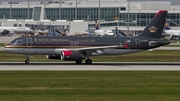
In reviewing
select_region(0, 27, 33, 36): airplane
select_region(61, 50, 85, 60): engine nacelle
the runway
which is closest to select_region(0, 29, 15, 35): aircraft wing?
select_region(0, 27, 33, 36): airplane

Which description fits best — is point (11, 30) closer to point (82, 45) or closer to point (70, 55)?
point (82, 45)

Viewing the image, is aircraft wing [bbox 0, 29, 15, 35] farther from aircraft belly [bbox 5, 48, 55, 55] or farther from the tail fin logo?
aircraft belly [bbox 5, 48, 55, 55]

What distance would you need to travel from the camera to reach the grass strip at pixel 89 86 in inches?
1320

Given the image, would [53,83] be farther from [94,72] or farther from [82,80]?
[94,72]

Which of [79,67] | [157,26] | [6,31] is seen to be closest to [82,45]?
[79,67]

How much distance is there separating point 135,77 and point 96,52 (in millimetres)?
18051

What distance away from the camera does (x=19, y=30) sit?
7741 inches

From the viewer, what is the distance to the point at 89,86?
128ft

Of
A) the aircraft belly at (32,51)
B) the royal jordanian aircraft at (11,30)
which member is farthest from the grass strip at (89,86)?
the royal jordanian aircraft at (11,30)

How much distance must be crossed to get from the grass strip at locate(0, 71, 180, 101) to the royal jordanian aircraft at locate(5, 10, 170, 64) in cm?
1246

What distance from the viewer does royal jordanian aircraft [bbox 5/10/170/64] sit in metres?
62.0

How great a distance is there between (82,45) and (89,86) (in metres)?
25.2

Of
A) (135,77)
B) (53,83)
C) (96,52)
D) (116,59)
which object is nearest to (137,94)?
(53,83)

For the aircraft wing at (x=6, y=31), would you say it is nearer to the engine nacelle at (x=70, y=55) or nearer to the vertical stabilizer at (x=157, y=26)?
the vertical stabilizer at (x=157, y=26)
